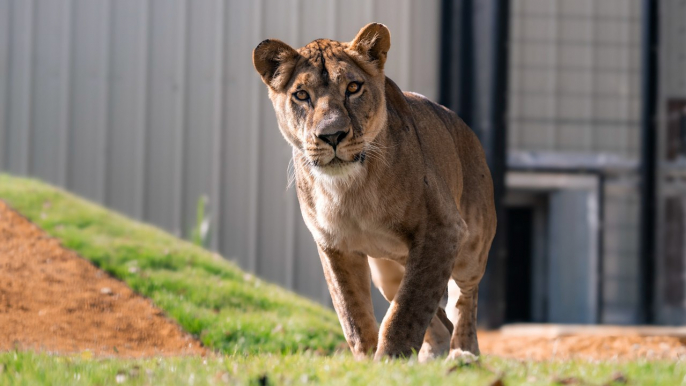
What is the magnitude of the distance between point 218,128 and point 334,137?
7412 mm

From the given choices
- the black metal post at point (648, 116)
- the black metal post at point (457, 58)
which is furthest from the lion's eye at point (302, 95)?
the black metal post at point (648, 116)

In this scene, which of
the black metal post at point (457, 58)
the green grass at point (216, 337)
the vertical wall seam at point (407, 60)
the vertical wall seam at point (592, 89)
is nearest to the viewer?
the green grass at point (216, 337)

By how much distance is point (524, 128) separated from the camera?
10758 millimetres

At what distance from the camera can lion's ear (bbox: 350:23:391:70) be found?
13.1 feet

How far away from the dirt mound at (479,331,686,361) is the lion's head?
348 centimetres

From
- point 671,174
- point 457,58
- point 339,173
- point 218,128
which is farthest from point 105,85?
point 339,173

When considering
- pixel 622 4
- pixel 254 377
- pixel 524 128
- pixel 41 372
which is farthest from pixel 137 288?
pixel 622 4

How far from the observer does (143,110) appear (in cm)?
1072

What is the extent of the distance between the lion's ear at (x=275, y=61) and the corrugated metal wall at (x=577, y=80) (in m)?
6.86

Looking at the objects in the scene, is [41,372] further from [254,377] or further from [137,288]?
[137,288]

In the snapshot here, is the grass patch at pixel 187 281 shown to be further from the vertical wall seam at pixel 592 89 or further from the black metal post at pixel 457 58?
the vertical wall seam at pixel 592 89

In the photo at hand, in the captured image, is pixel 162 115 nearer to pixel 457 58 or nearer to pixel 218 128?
pixel 218 128

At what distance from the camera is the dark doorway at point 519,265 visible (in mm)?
10812

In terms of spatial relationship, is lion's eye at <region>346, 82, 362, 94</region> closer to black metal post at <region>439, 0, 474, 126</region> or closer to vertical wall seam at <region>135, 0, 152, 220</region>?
black metal post at <region>439, 0, 474, 126</region>
